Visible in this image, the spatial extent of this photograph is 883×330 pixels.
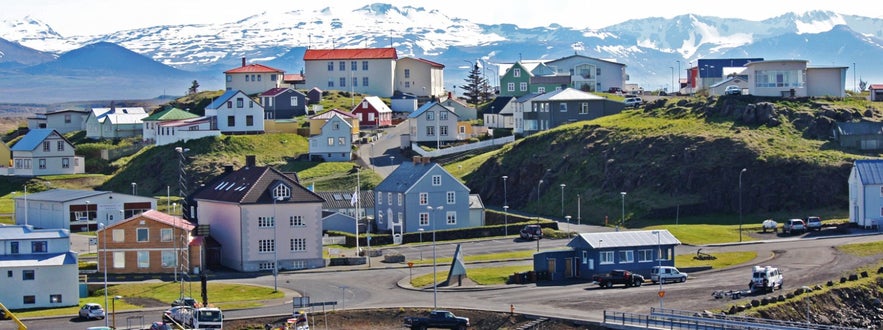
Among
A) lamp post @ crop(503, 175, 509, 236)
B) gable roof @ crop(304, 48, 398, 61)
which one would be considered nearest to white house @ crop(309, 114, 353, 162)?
lamp post @ crop(503, 175, 509, 236)

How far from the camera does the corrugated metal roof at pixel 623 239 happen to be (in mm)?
77812

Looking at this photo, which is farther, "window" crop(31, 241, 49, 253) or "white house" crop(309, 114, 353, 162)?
"white house" crop(309, 114, 353, 162)

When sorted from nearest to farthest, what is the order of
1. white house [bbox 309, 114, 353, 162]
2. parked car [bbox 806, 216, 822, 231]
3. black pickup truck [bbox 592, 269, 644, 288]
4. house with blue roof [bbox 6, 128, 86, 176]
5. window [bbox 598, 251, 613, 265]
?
black pickup truck [bbox 592, 269, 644, 288] < window [bbox 598, 251, 613, 265] < parked car [bbox 806, 216, 822, 231] < white house [bbox 309, 114, 353, 162] < house with blue roof [bbox 6, 128, 86, 176]

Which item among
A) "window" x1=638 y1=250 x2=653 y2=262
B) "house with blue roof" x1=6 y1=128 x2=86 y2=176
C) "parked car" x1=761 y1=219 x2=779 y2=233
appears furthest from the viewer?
"house with blue roof" x1=6 y1=128 x2=86 y2=176

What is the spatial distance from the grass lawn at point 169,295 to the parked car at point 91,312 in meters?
1.55

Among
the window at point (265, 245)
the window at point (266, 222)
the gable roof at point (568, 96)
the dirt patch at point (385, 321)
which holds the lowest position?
the dirt patch at point (385, 321)

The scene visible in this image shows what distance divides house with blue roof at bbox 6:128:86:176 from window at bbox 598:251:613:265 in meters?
68.1

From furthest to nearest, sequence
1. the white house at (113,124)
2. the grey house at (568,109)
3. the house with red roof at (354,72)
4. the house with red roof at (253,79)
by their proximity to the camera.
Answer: the house with red roof at (354,72), the house with red roof at (253,79), the white house at (113,124), the grey house at (568,109)

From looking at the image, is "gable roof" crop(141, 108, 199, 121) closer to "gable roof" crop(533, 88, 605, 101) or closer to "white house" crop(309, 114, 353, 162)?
"white house" crop(309, 114, 353, 162)

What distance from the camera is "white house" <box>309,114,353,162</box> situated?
129000 mm

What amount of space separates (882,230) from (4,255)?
47.8 m

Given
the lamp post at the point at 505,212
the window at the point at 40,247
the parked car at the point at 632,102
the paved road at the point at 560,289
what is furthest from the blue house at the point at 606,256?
the parked car at the point at 632,102

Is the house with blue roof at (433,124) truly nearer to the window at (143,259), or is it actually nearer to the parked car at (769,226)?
the parked car at (769,226)

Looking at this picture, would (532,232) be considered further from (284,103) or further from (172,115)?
(284,103)
